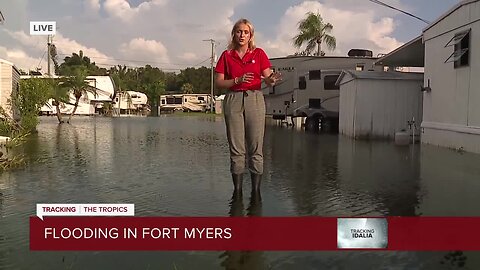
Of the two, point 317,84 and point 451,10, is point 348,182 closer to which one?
point 451,10

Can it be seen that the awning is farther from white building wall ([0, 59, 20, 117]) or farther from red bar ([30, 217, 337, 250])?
white building wall ([0, 59, 20, 117])

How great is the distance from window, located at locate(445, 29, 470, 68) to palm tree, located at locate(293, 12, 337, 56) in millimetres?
21759

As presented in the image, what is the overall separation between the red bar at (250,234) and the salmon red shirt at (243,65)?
127 cm

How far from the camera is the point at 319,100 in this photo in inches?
906

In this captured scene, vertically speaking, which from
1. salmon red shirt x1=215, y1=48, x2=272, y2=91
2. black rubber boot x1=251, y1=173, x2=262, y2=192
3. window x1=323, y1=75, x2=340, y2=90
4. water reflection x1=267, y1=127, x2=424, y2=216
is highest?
window x1=323, y1=75, x2=340, y2=90

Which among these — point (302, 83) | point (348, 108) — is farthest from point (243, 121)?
point (302, 83)

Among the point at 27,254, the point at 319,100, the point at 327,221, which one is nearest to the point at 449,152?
the point at 327,221

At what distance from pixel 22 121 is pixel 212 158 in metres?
8.86

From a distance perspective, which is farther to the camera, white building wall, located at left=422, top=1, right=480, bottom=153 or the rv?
the rv

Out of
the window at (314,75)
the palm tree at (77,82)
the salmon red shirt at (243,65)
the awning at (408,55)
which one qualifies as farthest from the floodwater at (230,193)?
the palm tree at (77,82)

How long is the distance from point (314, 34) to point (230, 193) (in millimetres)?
29461

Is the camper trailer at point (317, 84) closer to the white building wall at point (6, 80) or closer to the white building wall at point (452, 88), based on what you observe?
the white building wall at point (452, 88)

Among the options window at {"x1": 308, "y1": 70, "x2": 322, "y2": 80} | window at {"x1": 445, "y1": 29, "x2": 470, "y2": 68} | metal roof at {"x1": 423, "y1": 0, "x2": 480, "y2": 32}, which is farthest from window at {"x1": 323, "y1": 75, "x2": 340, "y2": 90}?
window at {"x1": 445, "y1": 29, "x2": 470, "y2": 68}

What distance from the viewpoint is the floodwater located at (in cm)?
301
